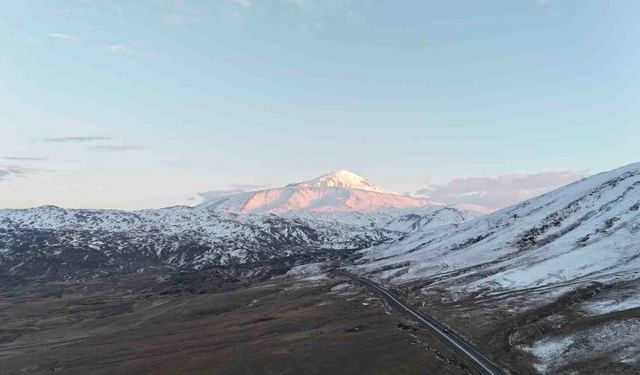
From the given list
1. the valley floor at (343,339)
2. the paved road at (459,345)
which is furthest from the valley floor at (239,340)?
the paved road at (459,345)

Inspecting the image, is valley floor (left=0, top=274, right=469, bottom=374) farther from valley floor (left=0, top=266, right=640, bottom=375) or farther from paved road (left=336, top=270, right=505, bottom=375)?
paved road (left=336, top=270, right=505, bottom=375)

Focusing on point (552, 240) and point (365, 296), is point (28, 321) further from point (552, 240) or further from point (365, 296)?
point (552, 240)

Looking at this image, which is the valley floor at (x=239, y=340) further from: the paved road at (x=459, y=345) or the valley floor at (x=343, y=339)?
the paved road at (x=459, y=345)

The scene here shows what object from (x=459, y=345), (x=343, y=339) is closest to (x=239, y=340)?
(x=343, y=339)

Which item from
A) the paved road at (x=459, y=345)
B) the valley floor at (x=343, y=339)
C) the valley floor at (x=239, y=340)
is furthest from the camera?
the valley floor at (x=239, y=340)

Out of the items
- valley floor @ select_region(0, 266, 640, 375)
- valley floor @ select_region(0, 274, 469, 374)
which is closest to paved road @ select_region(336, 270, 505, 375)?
valley floor @ select_region(0, 266, 640, 375)

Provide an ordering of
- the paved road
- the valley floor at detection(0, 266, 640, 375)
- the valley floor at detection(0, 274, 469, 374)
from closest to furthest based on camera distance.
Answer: the paved road < the valley floor at detection(0, 266, 640, 375) < the valley floor at detection(0, 274, 469, 374)

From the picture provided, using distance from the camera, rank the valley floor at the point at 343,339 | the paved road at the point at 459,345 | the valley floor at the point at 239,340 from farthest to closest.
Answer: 1. the valley floor at the point at 239,340
2. the valley floor at the point at 343,339
3. the paved road at the point at 459,345

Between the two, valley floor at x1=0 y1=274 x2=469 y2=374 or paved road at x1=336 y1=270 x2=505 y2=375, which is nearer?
paved road at x1=336 y1=270 x2=505 y2=375

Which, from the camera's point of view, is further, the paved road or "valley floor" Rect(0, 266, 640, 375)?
"valley floor" Rect(0, 266, 640, 375)

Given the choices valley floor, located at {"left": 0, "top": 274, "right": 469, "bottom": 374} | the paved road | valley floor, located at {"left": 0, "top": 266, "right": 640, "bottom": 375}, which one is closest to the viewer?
the paved road

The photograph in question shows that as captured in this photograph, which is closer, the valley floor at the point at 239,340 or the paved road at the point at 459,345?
the paved road at the point at 459,345
